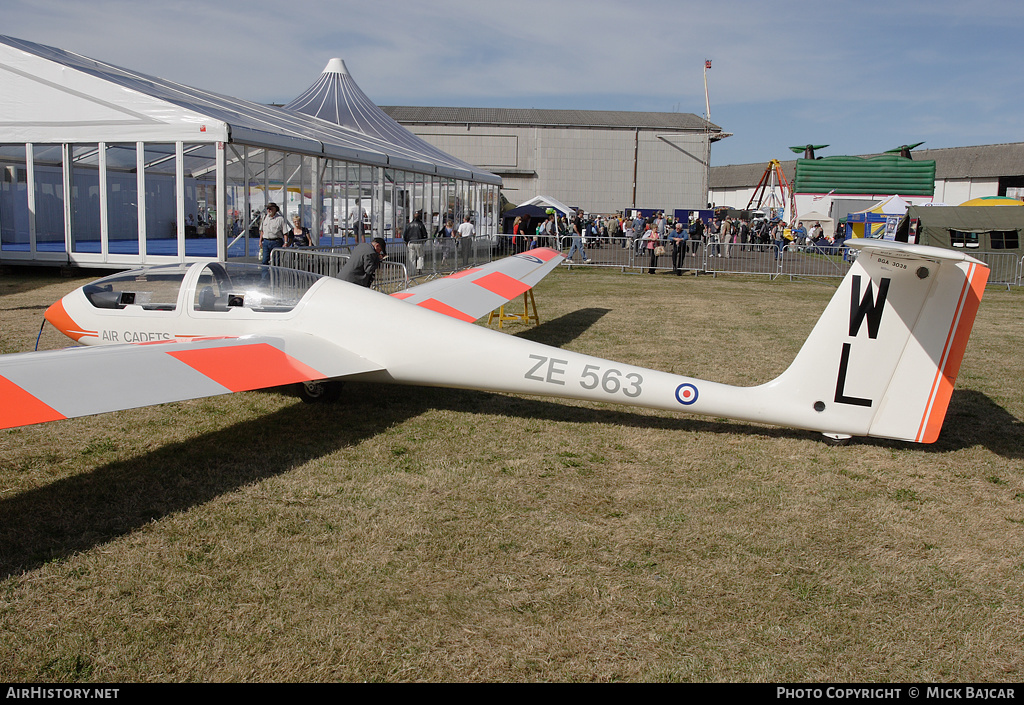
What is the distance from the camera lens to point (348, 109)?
1099 inches

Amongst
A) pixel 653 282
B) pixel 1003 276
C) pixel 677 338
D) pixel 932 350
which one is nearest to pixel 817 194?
pixel 1003 276

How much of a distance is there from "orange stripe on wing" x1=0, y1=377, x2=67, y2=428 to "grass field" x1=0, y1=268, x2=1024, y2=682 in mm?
753

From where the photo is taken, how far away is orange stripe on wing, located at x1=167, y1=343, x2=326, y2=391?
550 centimetres

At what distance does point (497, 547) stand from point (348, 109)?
26704 mm

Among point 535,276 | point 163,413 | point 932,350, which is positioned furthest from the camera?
point 535,276

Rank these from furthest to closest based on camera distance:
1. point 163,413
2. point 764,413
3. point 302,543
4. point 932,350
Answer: point 163,413 → point 764,413 → point 932,350 → point 302,543

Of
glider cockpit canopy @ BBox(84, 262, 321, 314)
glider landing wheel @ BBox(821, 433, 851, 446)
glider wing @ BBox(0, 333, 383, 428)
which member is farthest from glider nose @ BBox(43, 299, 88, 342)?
glider landing wheel @ BBox(821, 433, 851, 446)

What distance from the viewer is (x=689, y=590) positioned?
3883 millimetres

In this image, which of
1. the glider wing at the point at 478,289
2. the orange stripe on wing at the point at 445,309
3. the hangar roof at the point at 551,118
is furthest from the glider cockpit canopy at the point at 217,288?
the hangar roof at the point at 551,118

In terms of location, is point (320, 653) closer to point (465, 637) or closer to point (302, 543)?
point (465, 637)

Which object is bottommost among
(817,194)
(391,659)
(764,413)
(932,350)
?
(391,659)

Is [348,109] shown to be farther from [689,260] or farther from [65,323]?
[65,323]

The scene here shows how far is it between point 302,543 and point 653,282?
18719mm

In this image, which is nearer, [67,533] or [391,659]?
[391,659]
